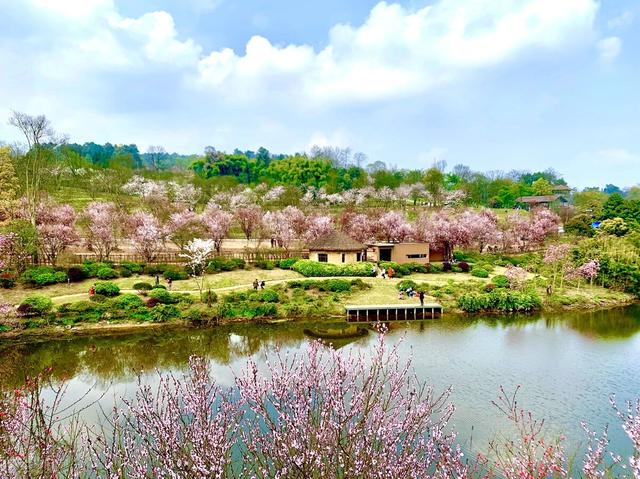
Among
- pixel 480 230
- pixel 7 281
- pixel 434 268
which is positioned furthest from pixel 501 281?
pixel 7 281

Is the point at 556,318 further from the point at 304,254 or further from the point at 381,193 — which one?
the point at 381,193

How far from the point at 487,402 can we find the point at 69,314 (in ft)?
96.0

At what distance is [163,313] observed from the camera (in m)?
32.7

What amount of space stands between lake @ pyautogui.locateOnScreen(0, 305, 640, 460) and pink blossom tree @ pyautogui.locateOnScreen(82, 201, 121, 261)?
18764 millimetres

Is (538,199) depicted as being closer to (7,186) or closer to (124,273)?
(124,273)

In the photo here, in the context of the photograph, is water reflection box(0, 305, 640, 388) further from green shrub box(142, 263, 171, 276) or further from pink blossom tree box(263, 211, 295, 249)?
pink blossom tree box(263, 211, 295, 249)

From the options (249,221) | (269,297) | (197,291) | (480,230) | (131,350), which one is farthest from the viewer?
(480,230)

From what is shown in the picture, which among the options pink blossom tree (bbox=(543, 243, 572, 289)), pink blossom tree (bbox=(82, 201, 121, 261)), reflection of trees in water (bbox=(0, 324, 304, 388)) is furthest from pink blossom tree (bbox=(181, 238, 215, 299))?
pink blossom tree (bbox=(543, 243, 572, 289))

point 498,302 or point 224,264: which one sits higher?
point 224,264

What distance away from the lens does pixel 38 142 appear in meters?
42.7

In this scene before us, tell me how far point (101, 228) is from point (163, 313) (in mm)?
19516

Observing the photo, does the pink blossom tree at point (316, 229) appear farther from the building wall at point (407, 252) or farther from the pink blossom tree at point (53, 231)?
the pink blossom tree at point (53, 231)

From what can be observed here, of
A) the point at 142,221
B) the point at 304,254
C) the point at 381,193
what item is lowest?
the point at 304,254

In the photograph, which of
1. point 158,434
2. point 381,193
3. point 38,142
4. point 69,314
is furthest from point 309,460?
point 381,193
